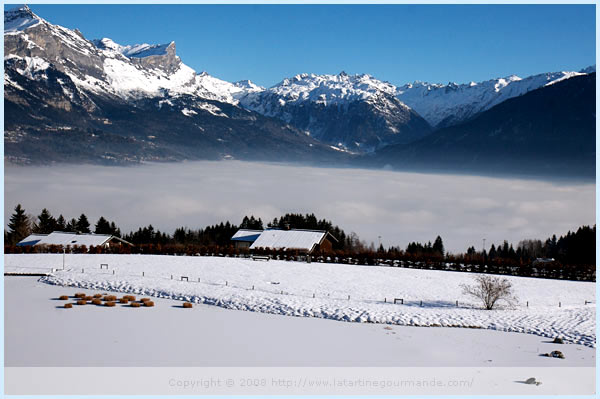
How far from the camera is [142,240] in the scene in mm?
127500

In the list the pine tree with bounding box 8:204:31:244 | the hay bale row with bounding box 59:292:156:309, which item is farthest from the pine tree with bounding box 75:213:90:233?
the hay bale row with bounding box 59:292:156:309

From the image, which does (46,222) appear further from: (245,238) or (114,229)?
(245,238)

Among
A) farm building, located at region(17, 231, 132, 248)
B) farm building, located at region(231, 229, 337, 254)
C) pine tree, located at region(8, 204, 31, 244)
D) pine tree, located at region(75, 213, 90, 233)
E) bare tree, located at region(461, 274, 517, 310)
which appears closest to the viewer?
bare tree, located at region(461, 274, 517, 310)

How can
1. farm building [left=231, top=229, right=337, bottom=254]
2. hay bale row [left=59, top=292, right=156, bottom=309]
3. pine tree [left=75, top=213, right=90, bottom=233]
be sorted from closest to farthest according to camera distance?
hay bale row [left=59, top=292, right=156, bottom=309] → farm building [left=231, top=229, right=337, bottom=254] → pine tree [left=75, top=213, right=90, bottom=233]

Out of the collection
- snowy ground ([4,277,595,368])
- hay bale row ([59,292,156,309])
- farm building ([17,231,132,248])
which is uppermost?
farm building ([17,231,132,248])

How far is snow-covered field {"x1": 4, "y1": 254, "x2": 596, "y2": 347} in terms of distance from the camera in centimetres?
3581

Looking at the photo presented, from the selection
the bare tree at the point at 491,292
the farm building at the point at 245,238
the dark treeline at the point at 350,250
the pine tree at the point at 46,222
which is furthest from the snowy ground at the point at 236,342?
the pine tree at the point at 46,222

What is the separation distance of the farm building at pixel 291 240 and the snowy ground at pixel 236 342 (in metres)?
38.6

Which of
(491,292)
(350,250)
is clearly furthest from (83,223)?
(491,292)

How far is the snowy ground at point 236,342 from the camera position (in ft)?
82.2

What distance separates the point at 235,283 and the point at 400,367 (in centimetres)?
2547

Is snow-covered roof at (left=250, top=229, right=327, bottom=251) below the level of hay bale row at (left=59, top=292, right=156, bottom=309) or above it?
above

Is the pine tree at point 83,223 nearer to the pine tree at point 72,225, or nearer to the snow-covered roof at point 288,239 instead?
the pine tree at point 72,225

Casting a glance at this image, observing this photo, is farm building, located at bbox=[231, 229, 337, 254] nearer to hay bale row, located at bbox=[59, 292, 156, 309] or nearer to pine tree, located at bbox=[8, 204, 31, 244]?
hay bale row, located at bbox=[59, 292, 156, 309]
